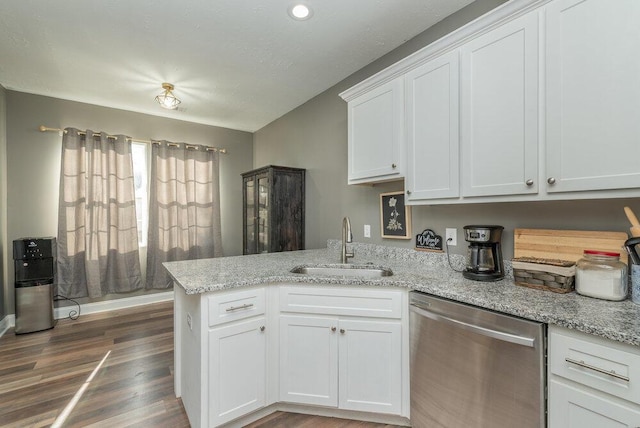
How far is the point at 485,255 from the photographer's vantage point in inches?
64.3

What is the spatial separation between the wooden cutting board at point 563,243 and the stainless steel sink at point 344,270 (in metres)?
0.79

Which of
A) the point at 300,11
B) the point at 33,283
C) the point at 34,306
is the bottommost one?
the point at 34,306

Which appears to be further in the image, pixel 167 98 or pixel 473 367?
pixel 167 98

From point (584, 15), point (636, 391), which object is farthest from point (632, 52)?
point (636, 391)

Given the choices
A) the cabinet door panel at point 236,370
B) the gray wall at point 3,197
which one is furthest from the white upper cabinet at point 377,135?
the gray wall at point 3,197

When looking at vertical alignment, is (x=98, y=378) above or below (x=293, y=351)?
below

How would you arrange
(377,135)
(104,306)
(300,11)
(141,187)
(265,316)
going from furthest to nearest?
1. (141,187)
2. (104,306)
3. (377,135)
4. (300,11)
5. (265,316)

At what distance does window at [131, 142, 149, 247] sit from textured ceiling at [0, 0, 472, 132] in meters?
0.77

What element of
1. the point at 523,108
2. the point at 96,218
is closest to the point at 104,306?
the point at 96,218


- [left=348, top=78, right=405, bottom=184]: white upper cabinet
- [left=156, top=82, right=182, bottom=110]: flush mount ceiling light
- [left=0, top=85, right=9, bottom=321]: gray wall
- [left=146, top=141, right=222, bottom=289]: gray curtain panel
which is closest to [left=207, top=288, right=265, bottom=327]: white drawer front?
[left=348, top=78, right=405, bottom=184]: white upper cabinet

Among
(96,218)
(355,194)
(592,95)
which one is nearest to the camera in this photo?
(592,95)

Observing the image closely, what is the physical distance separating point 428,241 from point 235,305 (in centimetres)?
140

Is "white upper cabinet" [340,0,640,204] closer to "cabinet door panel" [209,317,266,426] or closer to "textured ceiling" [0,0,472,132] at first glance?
"textured ceiling" [0,0,472,132]

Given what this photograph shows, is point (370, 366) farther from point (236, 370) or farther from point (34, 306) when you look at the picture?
point (34, 306)
